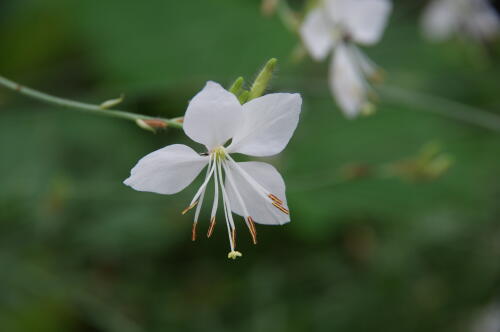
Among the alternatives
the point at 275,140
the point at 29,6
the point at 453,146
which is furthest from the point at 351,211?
the point at 29,6

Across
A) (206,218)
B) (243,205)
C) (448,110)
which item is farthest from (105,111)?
(448,110)

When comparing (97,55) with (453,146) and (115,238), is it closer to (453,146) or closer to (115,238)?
(115,238)

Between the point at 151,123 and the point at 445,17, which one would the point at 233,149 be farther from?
the point at 445,17

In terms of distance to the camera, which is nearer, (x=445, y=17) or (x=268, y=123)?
(x=268, y=123)

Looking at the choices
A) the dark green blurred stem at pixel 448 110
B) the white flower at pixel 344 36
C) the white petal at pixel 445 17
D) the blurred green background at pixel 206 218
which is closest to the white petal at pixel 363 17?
the white flower at pixel 344 36

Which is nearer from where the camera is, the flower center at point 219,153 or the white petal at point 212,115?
the white petal at point 212,115

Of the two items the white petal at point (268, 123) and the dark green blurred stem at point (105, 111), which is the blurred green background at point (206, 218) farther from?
the white petal at point (268, 123)
